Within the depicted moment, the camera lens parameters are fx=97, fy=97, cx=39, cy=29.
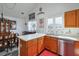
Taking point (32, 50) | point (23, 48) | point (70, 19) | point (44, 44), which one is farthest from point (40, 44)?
point (70, 19)

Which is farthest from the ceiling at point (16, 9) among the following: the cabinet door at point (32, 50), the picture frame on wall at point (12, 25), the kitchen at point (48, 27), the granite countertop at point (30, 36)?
Answer: the cabinet door at point (32, 50)

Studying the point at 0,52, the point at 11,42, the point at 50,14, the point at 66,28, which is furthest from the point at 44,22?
the point at 0,52

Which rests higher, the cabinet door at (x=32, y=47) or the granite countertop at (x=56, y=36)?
the granite countertop at (x=56, y=36)

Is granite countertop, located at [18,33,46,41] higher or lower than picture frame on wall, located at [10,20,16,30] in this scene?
lower

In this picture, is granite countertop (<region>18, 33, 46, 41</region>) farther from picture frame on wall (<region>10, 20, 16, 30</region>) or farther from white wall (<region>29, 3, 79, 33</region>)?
white wall (<region>29, 3, 79, 33</region>)

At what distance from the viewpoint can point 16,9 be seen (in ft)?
5.36

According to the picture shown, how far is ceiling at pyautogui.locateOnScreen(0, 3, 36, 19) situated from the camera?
1590mm

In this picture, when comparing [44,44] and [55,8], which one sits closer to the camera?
[55,8]

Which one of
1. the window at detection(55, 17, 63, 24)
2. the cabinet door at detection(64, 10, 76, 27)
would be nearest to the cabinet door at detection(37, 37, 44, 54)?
the window at detection(55, 17, 63, 24)

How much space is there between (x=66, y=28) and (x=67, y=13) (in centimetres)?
26

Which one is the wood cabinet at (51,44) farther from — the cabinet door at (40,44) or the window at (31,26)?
the window at (31,26)

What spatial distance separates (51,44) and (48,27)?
1.07 feet

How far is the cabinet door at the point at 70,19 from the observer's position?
5.45 feet

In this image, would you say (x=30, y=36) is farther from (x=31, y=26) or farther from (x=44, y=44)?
(x=44, y=44)
